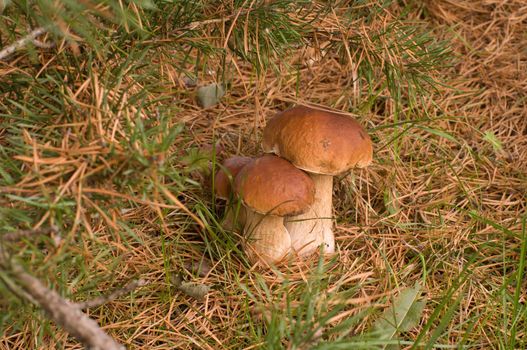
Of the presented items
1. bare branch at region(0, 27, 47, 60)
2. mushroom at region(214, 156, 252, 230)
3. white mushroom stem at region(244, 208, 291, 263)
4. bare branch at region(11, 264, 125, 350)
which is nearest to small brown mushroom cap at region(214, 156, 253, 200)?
mushroom at region(214, 156, 252, 230)

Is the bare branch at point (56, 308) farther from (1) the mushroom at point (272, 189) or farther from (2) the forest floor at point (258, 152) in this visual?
(1) the mushroom at point (272, 189)

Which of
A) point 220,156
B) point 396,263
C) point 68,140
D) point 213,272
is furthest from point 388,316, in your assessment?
point 68,140

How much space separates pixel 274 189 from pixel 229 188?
0.76 ft

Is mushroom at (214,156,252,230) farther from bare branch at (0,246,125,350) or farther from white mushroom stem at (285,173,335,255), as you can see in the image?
bare branch at (0,246,125,350)

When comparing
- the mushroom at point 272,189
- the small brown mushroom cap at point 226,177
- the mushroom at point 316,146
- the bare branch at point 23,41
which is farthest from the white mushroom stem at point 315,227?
the bare branch at point 23,41

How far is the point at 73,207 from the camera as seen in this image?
1228mm

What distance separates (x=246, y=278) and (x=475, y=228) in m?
0.91

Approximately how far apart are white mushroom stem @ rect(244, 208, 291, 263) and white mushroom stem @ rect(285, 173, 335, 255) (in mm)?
68

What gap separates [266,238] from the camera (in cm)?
195

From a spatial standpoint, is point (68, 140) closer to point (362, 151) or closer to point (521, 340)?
point (362, 151)

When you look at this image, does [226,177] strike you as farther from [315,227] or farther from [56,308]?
[56,308]

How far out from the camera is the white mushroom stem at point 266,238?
6.34 feet

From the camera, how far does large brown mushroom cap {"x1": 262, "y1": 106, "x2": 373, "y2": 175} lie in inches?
71.6

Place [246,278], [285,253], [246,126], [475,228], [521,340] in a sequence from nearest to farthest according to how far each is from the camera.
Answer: [521,340]
[246,278]
[285,253]
[475,228]
[246,126]
